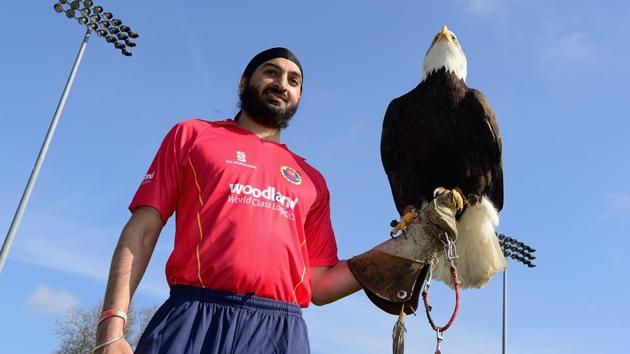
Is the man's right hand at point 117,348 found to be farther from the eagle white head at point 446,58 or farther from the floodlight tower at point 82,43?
the floodlight tower at point 82,43

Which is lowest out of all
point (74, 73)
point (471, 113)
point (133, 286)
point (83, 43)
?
point (133, 286)

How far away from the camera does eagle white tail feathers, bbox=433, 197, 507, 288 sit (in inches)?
170

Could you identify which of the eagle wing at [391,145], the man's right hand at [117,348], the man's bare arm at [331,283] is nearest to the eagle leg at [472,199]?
the eagle wing at [391,145]

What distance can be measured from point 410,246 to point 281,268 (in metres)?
1.01

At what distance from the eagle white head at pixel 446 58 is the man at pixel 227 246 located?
261cm

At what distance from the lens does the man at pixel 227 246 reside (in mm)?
2330

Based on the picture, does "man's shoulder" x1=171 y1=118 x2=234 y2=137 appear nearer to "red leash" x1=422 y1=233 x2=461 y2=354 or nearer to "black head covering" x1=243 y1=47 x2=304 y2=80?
"black head covering" x1=243 y1=47 x2=304 y2=80

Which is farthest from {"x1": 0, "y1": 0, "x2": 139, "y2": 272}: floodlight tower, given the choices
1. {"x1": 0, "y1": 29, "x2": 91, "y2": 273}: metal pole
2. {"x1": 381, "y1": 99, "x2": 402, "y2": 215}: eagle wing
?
{"x1": 381, "y1": 99, "x2": 402, "y2": 215}: eagle wing

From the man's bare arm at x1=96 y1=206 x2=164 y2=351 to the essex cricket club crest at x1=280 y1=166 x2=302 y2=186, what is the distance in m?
0.63

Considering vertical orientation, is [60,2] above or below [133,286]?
above

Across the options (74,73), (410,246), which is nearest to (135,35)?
(74,73)

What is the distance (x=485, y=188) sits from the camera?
4.76m

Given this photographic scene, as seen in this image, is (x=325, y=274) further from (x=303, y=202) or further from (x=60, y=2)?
(x=60, y=2)

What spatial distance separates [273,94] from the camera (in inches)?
120
